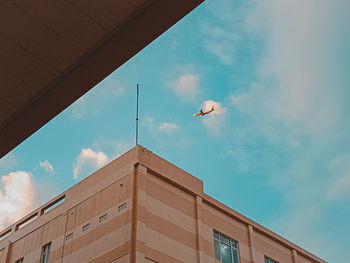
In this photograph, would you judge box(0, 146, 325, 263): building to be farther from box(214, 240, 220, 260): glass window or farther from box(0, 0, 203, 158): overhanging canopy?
box(0, 0, 203, 158): overhanging canopy

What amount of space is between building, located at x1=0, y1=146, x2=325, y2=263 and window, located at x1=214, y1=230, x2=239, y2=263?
2 centimetres

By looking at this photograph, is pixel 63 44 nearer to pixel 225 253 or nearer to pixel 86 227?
pixel 86 227

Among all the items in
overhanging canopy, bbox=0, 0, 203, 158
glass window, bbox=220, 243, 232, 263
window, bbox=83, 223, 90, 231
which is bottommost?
overhanging canopy, bbox=0, 0, 203, 158

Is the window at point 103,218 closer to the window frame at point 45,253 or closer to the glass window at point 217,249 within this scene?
the window frame at point 45,253

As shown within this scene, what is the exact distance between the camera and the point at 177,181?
23094 mm

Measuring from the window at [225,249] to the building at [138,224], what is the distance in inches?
0.6

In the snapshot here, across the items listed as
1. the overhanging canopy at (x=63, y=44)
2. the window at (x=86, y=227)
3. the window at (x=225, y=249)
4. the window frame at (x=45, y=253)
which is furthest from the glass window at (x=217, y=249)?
the overhanging canopy at (x=63, y=44)

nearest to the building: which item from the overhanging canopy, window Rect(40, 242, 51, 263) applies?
window Rect(40, 242, 51, 263)

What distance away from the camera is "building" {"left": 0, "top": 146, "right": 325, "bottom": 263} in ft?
67.3

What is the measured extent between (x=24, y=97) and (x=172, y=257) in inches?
685

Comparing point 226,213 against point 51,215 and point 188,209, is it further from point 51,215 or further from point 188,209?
point 51,215

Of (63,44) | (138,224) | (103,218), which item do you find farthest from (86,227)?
(63,44)

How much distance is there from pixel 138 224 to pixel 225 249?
657 cm

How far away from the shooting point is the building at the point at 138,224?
67.3 ft
